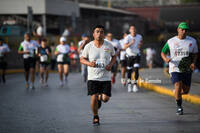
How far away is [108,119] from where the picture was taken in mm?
9664

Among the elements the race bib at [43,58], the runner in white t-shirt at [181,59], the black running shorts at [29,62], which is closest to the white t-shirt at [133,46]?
the black running shorts at [29,62]

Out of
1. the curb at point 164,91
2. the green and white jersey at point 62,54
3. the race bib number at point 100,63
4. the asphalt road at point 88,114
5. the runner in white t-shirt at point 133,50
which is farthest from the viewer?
the green and white jersey at point 62,54

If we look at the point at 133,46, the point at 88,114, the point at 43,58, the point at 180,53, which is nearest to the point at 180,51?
the point at 180,53

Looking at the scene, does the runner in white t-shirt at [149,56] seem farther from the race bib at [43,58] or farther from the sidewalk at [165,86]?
the race bib at [43,58]

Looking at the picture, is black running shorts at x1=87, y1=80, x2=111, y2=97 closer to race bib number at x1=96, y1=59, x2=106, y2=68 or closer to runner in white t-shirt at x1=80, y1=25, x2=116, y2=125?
runner in white t-shirt at x1=80, y1=25, x2=116, y2=125

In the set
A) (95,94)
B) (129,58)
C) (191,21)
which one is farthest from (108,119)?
(191,21)

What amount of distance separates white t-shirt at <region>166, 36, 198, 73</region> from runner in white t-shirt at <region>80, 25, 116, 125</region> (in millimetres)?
1620

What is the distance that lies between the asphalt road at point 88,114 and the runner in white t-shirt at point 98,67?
52cm

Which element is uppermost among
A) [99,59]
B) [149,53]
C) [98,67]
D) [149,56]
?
[99,59]

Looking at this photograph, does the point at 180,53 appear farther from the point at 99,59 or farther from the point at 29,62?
the point at 29,62

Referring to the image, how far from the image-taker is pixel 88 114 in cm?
1041

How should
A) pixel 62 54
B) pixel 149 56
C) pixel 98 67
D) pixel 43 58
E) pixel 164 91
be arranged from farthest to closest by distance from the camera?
pixel 149 56 → pixel 62 54 → pixel 43 58 → pixel 164 91 → pixel 98 67

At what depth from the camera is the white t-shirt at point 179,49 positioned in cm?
1005

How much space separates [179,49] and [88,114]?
2.31 meters
